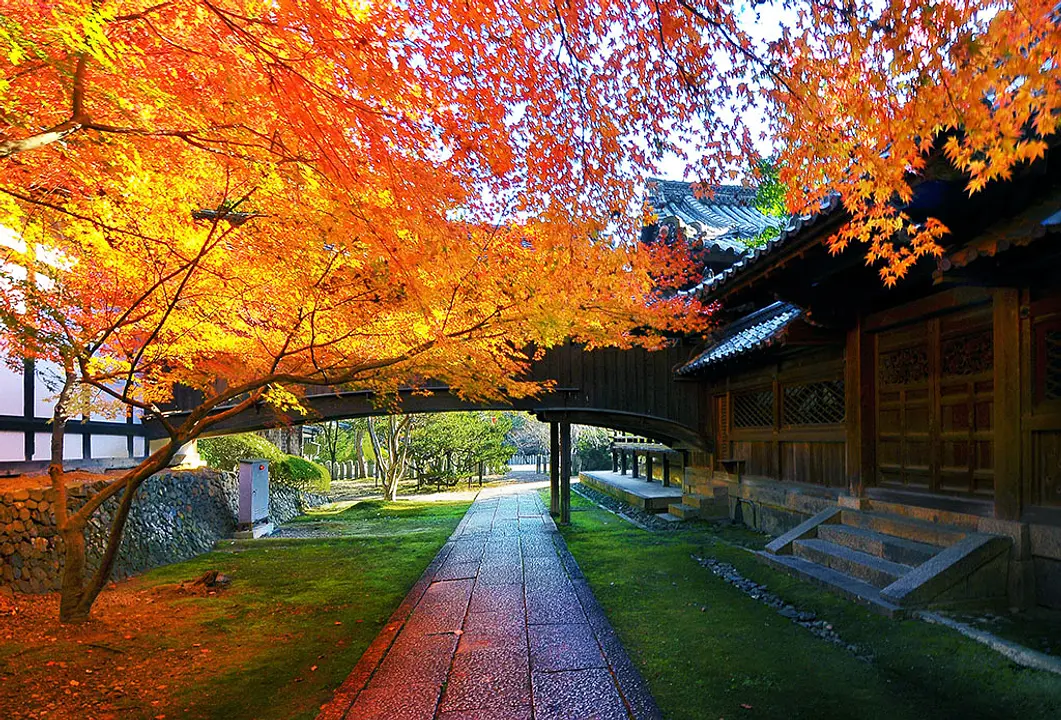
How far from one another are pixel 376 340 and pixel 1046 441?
7.23 metres

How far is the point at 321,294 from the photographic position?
6.20 meters

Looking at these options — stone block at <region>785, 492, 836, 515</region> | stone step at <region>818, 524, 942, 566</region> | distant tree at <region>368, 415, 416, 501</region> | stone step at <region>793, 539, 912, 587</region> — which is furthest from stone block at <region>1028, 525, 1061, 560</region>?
distant tree at <region>368, 415, 416, 501</region>

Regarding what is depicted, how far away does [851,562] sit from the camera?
6.19 metres

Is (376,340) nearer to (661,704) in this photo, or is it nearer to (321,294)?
(321,294)

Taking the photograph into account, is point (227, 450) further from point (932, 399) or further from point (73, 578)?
point (932, 399)

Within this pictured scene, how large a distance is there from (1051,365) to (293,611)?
25.1 ft

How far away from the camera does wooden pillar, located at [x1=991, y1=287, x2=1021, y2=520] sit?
16.5 feet

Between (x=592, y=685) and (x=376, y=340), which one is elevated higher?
(x=376, y=340)

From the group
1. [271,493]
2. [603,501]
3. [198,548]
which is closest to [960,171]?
[198,548]

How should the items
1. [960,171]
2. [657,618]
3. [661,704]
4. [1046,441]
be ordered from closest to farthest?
1. [661,704]
2. [960,171]
3. [1046,441]
4. [657,618]

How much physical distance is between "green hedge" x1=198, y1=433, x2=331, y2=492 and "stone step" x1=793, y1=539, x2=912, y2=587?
12025 mm

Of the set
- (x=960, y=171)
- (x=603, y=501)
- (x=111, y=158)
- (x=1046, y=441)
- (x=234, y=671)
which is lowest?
(x=603, y=501)

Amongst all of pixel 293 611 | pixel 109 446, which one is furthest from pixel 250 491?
pixel 293 611

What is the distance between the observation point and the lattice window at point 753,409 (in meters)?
10.8
